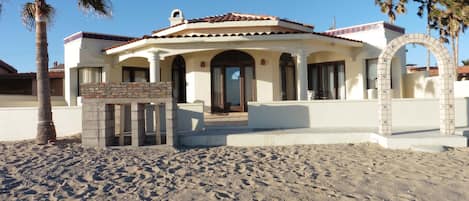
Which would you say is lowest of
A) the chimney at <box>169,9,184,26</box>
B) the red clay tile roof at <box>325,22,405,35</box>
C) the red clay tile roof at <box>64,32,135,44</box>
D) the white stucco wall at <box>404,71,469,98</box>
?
the white stucco wall at <box>404,71,469,98</box>

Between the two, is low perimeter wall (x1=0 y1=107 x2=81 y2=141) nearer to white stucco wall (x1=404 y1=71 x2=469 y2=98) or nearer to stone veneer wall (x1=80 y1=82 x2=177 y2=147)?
stone veneer wall (x1=80 y1=82 x2=177 y2=147)

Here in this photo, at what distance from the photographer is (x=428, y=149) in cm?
884

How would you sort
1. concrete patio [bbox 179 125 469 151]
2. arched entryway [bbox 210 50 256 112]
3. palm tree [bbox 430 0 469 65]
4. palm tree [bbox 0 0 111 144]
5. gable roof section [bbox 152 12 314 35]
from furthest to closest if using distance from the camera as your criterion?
palm tree [bbox 430 0 469 65]
arched entryway [bbox 210 50 256 112]
gable roof section [bbox 152 12 314 35]
palm tree [bbox 0 0 111 144]
concrete patio [bbox 179 125 469 151]

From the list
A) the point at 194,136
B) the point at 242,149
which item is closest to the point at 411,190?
the point at 242,149

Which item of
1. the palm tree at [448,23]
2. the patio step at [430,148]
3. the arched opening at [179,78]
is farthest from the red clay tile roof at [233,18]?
the palm tree at [448,23]

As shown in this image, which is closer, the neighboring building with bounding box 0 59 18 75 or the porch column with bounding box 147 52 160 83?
the porch column with bounding box 147 52 160 83

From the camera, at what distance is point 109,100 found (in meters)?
9.72

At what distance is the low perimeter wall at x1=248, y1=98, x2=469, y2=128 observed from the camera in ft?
38.7

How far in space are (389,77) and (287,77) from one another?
7.51 m

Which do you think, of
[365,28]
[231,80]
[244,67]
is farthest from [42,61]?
[365,28]

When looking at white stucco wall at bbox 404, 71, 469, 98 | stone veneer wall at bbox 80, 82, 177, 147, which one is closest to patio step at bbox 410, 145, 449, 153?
stone veneer wall at bbox 80, 82, 177, 147

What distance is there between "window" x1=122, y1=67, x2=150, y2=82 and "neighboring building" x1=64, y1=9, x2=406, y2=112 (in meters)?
0.05

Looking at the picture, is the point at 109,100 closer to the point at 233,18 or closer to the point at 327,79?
the point at 233,18

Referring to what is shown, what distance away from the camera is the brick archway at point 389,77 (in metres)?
9.80
